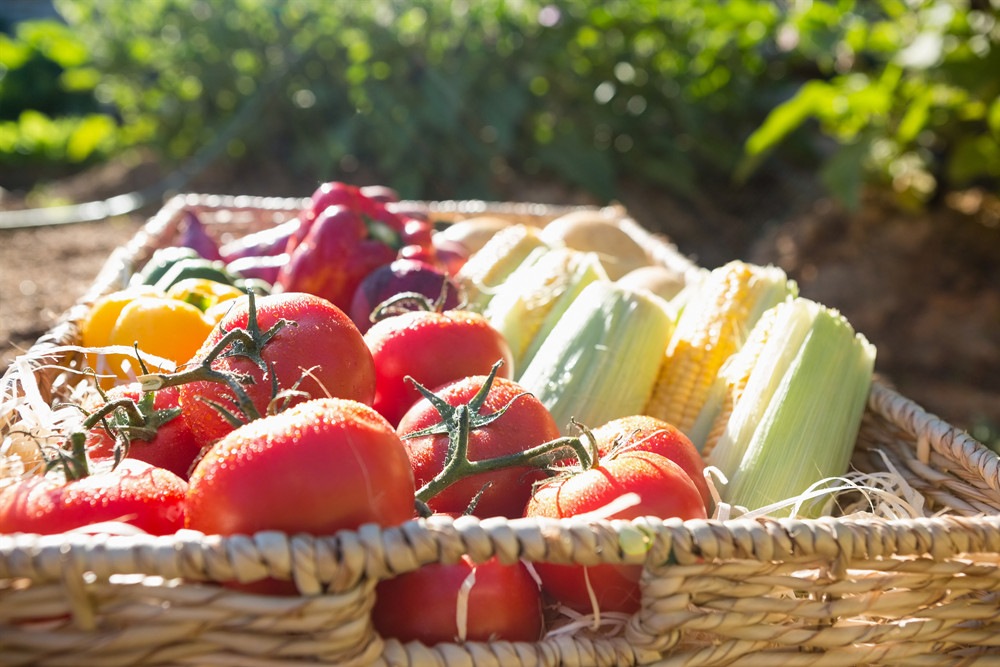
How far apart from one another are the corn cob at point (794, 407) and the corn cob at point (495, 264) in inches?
26.2

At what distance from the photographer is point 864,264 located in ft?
15.1

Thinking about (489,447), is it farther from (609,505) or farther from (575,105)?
(575,105)

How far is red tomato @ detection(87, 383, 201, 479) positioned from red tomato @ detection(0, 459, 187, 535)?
118 mm

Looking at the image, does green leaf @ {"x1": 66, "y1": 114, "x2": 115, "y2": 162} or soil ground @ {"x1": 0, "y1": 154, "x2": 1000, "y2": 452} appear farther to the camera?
green leaf @ {"x1": 66, "y1": 114, "x2": 115, "y2": 162}

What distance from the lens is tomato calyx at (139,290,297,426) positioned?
111 centimetres

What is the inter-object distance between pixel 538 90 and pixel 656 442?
4.49 m

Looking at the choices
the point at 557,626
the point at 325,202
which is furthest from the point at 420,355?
the point at 325,202

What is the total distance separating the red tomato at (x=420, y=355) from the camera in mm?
1485

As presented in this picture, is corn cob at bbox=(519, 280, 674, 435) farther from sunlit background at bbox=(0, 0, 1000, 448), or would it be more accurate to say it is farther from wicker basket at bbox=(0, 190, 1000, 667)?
sunlit background at bbox=(0, 0, 1000, 448)

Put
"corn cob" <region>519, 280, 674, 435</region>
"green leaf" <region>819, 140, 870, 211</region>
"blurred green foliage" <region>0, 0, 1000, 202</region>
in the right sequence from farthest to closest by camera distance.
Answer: "blurred green foliage" <region>0, 0, 1000, 202</region> → "green leaf" <region>819, 140, 870, 211</region> → "corn cob" <region>519, 280, 674, 435</region>

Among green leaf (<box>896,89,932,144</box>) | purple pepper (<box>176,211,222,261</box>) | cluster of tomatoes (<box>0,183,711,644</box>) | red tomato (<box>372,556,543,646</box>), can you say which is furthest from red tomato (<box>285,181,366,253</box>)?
green leaf (<box>896,89,932,144</box>)

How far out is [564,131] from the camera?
5.38 metres

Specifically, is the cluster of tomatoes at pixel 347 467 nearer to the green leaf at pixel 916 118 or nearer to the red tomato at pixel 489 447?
the red tomato at pixel 489 447

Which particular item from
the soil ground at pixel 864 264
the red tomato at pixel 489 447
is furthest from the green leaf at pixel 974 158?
the red tomato at pixel 489 447
